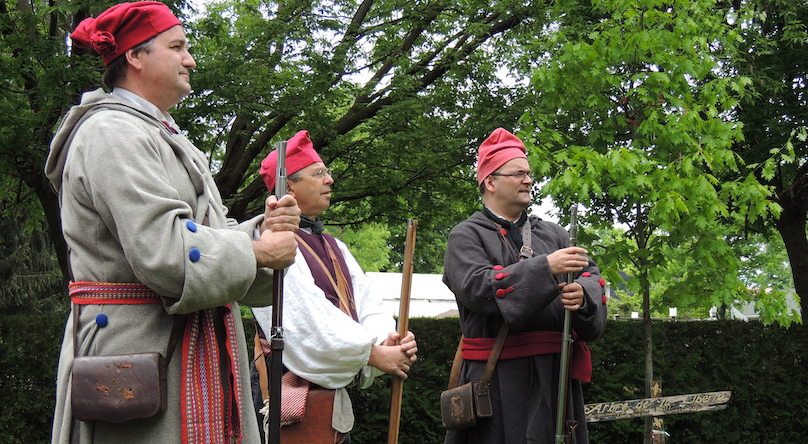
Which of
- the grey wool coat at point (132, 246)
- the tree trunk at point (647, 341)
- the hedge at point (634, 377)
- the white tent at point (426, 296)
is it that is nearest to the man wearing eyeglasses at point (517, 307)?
the grey wool coat at point (132, 246)

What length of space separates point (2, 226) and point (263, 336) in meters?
16.4

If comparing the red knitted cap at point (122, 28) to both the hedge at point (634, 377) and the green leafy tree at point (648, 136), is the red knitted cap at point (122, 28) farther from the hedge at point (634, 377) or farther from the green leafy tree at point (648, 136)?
the hedge at point (634, 377)

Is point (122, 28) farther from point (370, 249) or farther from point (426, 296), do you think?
point (370, 249)

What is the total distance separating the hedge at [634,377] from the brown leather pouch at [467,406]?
425 centimetres

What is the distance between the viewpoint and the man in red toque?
7.60 ft

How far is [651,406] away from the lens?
6.43 m

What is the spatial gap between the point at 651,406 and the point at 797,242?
292 inches

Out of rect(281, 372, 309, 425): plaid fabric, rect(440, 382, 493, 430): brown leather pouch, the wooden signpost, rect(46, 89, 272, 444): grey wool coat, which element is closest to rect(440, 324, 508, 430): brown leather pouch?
rect(440, 382, 493, 430): brown leather pouch

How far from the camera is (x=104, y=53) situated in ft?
8.81

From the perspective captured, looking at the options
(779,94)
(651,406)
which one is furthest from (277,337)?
(779,94)

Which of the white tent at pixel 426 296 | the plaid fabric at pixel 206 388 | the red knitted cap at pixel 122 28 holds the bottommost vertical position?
the plaid fabric at pixel 206 388

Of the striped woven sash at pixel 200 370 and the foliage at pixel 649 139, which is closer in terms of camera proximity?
the striped woven sash at pixel 200 370

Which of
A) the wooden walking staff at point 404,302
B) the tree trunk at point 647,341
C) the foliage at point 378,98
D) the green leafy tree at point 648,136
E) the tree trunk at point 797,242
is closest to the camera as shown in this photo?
the wooden walking staff at point 404,302

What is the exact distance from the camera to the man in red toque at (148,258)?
2316mm
